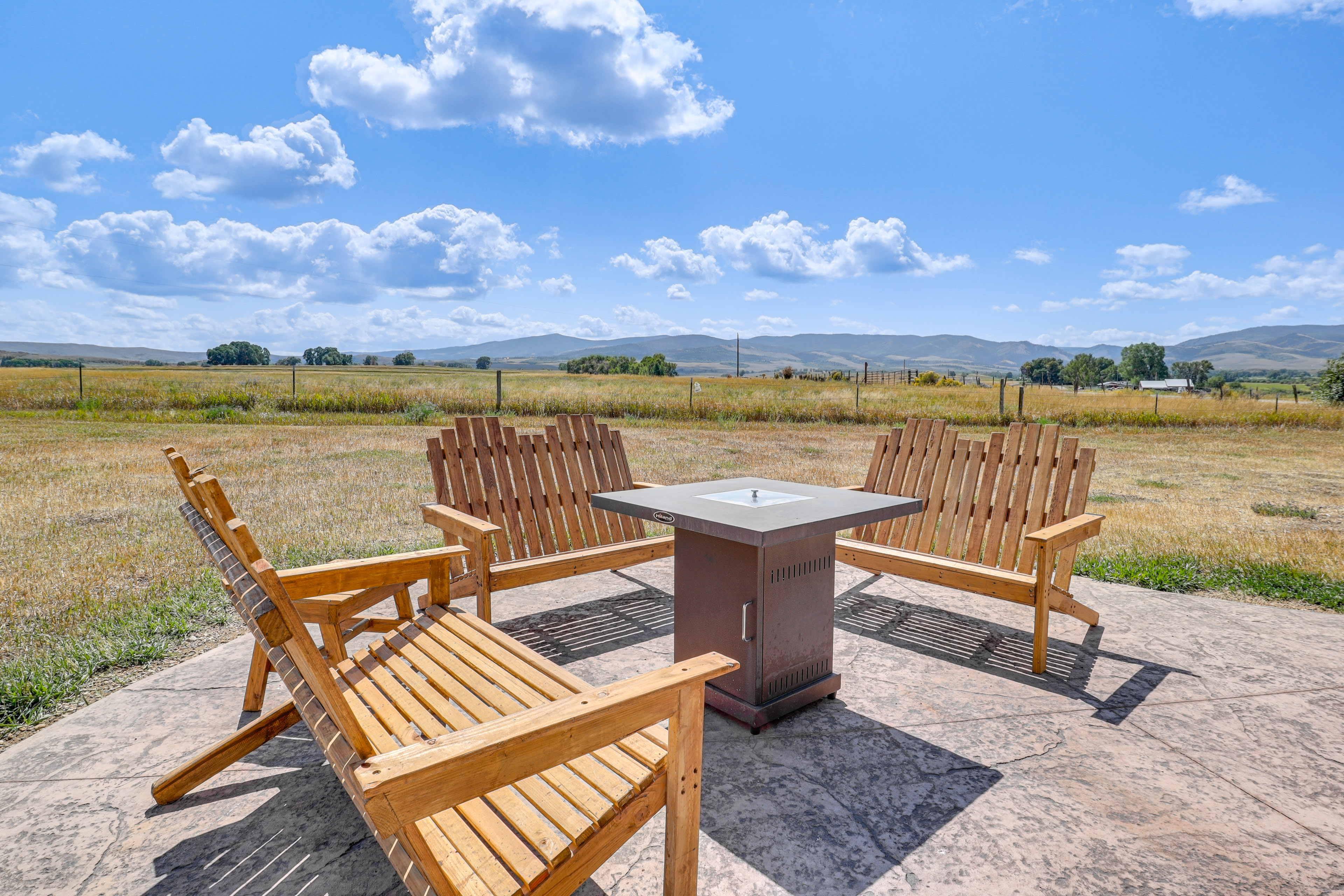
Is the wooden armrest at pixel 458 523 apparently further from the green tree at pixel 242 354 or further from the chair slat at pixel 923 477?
the green tree at pixel 242 354

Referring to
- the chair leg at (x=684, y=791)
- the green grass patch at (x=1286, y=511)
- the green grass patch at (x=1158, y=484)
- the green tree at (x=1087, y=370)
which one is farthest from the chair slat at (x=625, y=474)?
the green tree at (x=1087, y=370)

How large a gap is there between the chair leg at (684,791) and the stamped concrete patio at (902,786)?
0.90 feet

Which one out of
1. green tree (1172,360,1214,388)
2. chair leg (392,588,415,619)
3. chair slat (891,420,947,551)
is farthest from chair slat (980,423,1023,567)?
green tree (1172,360,1214,388)

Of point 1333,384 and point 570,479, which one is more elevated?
point 1333,384

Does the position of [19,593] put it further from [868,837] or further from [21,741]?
[868,837]

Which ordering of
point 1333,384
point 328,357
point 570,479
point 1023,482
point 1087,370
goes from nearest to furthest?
1. point 1023,482
2. point 570,479
3. point 1333,384
4. point 328,357
5. point 1087,370

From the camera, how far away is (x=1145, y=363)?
471ft

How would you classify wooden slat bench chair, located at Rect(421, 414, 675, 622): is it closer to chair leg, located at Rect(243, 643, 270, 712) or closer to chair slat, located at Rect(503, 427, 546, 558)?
chair slat, located at Rect(503, 427, 546, 558)

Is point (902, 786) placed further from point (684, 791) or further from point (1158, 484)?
point (1158, 484)

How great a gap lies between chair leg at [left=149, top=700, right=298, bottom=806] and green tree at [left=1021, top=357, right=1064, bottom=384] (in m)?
143

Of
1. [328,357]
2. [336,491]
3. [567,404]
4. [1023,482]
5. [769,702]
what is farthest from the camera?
[328,357]

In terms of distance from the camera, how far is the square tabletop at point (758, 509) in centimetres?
262

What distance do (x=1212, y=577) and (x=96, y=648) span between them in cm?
A: 727

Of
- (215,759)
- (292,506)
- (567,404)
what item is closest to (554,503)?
(215,759)
